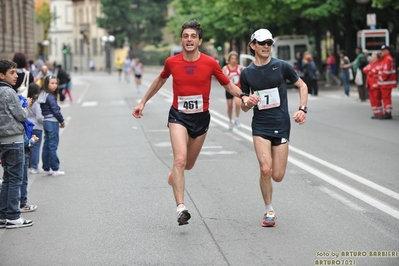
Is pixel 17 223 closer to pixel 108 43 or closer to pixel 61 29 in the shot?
pixel 108 43

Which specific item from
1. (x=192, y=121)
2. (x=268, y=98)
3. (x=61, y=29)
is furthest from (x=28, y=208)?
(x=61, y=29)

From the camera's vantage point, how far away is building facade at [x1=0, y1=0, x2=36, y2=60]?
45719 millimetres

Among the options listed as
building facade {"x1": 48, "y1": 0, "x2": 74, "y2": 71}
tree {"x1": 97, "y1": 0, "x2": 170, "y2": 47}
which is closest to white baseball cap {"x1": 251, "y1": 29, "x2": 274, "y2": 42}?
tree {"x1": 97, "y1": 0, "x2": 170, "y2": 47}

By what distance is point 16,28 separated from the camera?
171 feet

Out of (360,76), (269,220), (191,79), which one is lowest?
(269,220)

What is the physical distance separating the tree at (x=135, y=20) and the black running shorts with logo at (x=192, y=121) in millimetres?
86452

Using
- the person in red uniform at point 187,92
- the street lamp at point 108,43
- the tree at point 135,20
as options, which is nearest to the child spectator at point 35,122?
the person in red uniform at point 187,92

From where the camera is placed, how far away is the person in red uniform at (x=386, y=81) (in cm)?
2152

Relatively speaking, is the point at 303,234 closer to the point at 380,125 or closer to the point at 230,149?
the point at 230,149

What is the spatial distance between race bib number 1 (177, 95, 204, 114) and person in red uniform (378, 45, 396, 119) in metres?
13.8

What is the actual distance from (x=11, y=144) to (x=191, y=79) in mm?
1902

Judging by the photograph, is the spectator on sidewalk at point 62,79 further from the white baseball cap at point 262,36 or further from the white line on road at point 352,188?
the white baseball cap at point 262,36

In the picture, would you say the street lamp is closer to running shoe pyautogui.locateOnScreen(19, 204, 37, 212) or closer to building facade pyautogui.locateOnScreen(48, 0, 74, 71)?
building facade pyautogui.locateOnScreen(48, 0, 74, 71)

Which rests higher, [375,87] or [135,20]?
[135,20]
